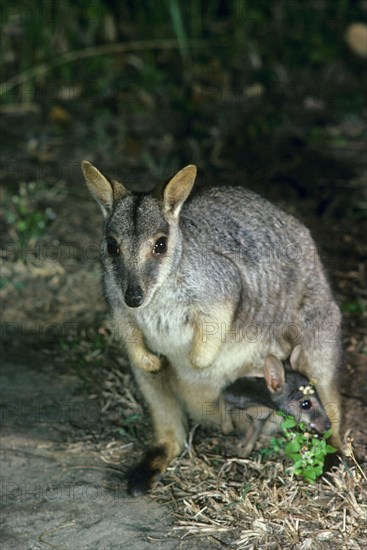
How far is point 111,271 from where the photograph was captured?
4.20 m

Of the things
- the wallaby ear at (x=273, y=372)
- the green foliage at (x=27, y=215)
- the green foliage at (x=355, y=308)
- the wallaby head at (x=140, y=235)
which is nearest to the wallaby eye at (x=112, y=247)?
the wallaby head at (x=140, y=235)

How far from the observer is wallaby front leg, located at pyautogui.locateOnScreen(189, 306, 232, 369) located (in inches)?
167

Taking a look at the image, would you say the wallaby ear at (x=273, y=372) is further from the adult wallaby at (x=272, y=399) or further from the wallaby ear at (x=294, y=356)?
the wallaby ear at (x=294, y=356)

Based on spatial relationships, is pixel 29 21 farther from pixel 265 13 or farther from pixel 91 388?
pixel 91 388

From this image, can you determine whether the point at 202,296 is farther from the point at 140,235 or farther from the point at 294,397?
the point at 294,397

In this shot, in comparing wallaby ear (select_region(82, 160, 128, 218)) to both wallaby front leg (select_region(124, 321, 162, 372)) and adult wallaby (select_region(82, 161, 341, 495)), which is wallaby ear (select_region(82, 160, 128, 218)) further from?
wallaby front leg (select_region(124, 321, 162, 372))

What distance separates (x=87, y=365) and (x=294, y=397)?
1.48 m

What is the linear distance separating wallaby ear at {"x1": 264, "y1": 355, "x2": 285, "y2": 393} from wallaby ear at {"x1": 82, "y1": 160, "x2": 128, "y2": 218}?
3.33 feet

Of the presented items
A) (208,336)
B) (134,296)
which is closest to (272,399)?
(208,336)

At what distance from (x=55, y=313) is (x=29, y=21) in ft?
10.8

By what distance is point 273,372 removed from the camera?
14.3 ft

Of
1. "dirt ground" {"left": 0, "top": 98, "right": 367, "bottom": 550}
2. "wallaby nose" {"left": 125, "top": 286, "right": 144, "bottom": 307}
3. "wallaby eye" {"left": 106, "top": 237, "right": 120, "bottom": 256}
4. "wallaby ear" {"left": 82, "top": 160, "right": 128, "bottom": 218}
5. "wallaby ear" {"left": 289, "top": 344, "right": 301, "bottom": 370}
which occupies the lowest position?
"dirt ground" {"left": 0, "top": 98, "right": 367, "bottom": 550}

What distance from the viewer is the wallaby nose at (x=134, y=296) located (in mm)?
3998

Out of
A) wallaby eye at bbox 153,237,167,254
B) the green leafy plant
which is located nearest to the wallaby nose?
wallaby eye at bbox 153,237,167,254
